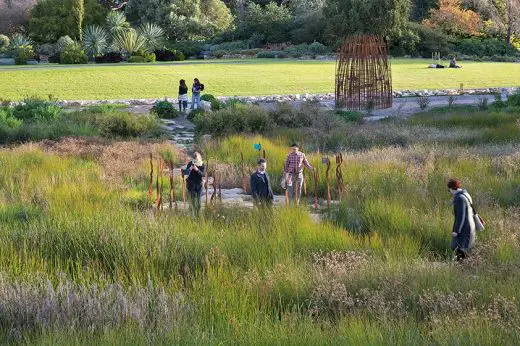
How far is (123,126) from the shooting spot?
18.5 meters

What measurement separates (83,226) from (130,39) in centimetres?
4543

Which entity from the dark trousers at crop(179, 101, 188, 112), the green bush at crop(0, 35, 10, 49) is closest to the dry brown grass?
the dark trousers at crop(179, 101, 188, 112)

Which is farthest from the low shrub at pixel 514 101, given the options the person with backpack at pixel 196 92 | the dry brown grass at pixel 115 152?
the dry brown grass at pixel 115 152

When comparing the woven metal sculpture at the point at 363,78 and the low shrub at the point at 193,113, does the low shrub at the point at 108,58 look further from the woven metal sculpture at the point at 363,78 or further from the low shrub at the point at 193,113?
the low shrub at the point at 193,113

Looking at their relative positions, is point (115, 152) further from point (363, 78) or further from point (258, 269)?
point (363, 78)

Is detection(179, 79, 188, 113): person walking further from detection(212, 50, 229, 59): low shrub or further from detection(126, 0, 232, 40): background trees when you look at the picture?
detection(126, 0, 232, 40): background trees

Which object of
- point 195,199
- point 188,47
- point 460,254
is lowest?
point 460,254

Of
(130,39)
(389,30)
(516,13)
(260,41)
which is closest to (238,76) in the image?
(130,39)

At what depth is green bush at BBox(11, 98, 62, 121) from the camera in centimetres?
1923

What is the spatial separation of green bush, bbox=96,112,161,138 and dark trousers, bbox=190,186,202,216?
8.95 m

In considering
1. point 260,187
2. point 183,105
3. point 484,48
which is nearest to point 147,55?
point 183,105

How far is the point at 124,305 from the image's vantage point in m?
4.57

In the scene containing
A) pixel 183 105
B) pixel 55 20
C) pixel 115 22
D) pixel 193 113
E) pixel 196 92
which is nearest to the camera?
pixel 193 113

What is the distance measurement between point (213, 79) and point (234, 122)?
16.4 m
